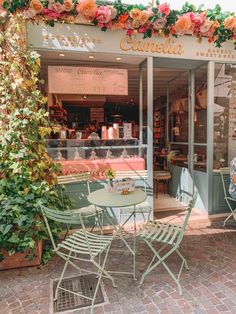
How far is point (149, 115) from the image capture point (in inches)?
150

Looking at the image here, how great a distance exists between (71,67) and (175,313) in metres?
3.46

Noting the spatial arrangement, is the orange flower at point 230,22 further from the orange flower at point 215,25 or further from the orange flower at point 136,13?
the orange flower at point 136,13

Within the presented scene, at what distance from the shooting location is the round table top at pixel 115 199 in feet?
8.00

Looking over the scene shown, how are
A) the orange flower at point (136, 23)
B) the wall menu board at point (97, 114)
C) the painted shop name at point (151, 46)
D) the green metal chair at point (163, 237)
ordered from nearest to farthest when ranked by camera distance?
the green metal chair at point (163, 237) → the orange flower at point (136, 23) → the painted shop name at point (151, 46) → the wall menu board at point (97, 114)

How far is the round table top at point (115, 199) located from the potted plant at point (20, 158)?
1.89 feet

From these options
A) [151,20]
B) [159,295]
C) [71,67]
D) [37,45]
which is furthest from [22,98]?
[159,295]

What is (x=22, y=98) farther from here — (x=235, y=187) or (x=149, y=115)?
(x=235, y=187)

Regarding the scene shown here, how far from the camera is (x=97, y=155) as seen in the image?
3.83 metres

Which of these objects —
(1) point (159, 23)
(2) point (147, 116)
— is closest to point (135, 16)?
(1) point (159, 23)

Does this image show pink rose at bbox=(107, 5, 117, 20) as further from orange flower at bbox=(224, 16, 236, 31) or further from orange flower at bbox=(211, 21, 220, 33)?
orange flower at bbox=(224, 16, 236, 31)

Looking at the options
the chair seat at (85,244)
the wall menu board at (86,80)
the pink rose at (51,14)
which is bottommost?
the chair seat at (85,244)

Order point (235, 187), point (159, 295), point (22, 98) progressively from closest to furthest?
point (159, 295) < point (22, 98) < point (235, 187)

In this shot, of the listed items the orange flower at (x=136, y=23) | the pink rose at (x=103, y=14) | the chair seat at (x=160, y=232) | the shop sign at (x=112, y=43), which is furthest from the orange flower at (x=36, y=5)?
the chair seat at (x=160, y=232)

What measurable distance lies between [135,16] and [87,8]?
Answer: 526 mm
